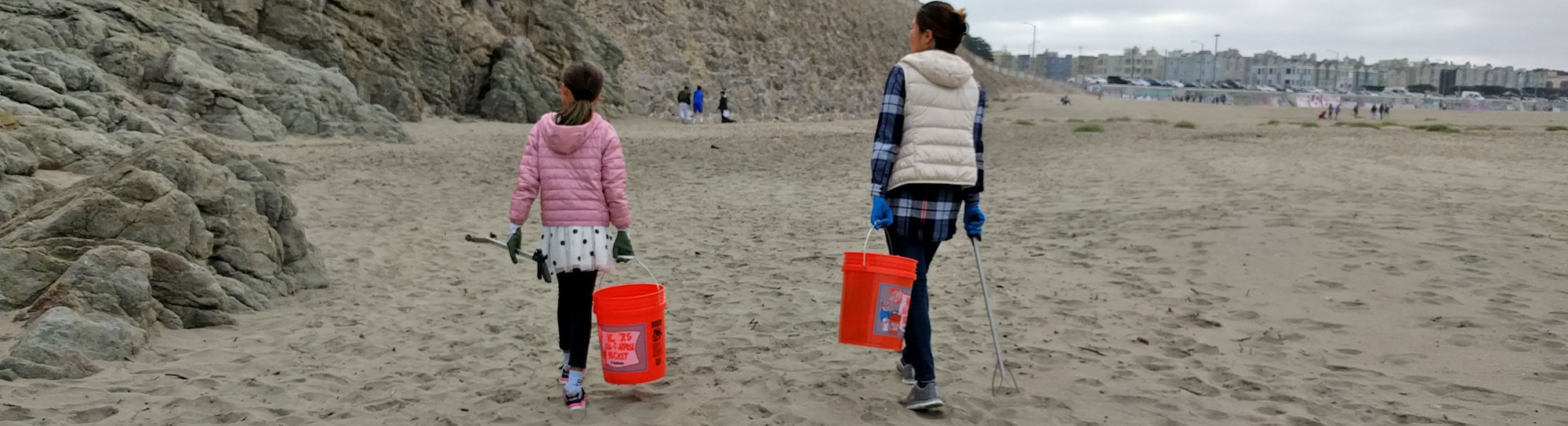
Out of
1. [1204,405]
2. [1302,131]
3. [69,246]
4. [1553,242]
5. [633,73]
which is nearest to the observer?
[1204,405]

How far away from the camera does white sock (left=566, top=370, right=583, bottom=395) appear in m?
4.54

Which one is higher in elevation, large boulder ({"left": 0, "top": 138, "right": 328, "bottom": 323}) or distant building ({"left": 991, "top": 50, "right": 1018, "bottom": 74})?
distant building ({"left": 991, "top": 50, "right": 1018, "bottom": 74})

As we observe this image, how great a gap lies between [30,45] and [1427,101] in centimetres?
11287

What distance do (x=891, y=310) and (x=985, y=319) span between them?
8.68 ft

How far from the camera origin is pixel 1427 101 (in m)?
100

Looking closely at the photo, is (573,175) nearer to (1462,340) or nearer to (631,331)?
(631,331)

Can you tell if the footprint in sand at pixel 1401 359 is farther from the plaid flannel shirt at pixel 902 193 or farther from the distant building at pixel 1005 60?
the distant building at pixel 1005 60

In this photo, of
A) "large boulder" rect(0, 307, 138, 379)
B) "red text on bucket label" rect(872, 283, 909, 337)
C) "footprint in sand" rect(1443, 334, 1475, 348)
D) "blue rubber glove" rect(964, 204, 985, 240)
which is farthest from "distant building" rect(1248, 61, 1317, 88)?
"large boulder" rect(0, 307, 138, 379)

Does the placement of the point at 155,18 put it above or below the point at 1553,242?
above

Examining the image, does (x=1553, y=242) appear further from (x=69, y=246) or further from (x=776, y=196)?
(x=69, y=246)

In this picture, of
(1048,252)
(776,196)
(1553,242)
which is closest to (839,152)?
(776,196)

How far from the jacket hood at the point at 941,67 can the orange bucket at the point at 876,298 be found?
73 centimetres

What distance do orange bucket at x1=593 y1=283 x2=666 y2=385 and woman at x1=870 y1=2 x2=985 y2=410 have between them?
102 centimetres

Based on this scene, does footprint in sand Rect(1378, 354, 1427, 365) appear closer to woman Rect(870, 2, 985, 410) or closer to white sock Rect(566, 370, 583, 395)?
woman Rect(870, 2, 985, 410)
